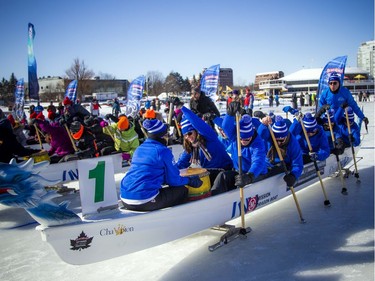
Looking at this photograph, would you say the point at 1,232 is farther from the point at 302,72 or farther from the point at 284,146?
the point at 302,72

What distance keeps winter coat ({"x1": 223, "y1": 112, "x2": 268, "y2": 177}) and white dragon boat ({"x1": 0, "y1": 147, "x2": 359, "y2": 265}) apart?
0.42 m

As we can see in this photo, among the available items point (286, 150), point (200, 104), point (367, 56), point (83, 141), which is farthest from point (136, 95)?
point (367, 56)

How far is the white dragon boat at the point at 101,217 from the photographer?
110 inches

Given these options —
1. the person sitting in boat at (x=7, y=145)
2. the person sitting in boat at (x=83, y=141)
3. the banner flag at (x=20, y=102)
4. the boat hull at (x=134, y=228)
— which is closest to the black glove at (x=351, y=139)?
the boat hull at (x=134, y=228)

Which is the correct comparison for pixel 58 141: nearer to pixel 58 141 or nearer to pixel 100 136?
pixel 58 141

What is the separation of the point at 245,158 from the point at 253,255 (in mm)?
1440

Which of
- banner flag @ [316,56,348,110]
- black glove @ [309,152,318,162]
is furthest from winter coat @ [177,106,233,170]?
banner flag @ [316,56,348,110]

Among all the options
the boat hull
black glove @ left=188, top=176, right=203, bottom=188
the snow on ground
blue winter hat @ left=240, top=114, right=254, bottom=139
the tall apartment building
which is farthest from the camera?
the tall apartment building

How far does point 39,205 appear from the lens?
2797 mm

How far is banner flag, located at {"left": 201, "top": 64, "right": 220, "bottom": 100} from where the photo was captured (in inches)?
511

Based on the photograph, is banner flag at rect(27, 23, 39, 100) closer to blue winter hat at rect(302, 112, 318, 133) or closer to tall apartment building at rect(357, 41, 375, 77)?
blue winter hat at rect(302, 112, 318, 133)

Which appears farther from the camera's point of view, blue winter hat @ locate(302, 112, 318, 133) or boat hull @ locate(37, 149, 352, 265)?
blue winter hat @ locate(302, 112, 318, 133)

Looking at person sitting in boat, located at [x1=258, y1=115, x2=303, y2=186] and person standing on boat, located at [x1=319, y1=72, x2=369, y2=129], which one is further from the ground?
person standing on boat, located at [x1=319, y1=72, x2=369, y2=129]

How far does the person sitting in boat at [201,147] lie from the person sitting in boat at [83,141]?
294 cm
